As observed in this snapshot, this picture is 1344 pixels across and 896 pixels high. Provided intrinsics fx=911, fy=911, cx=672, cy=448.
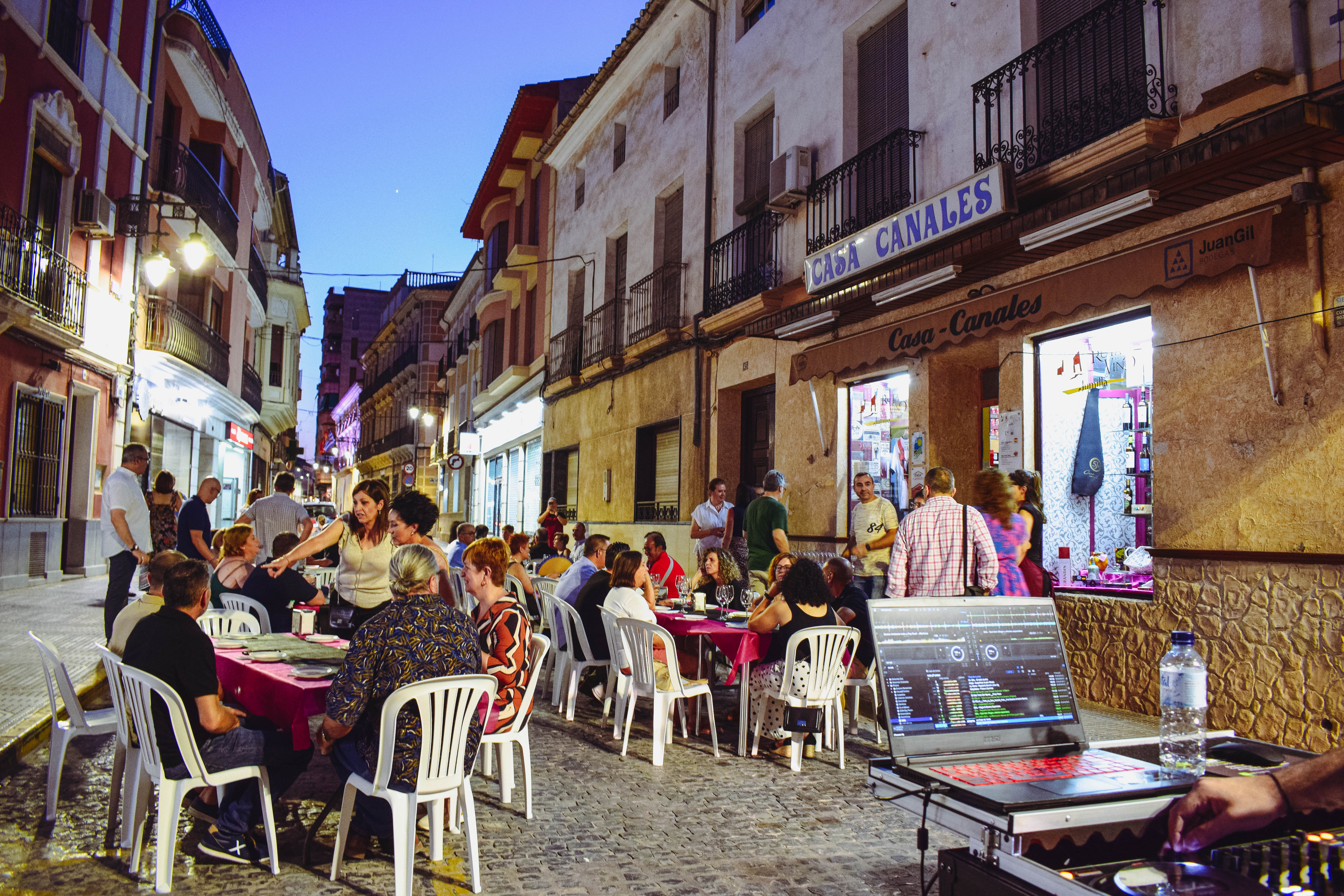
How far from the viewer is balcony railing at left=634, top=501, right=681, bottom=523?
1461 centimetres

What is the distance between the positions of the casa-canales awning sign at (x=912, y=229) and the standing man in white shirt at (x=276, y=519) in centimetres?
598

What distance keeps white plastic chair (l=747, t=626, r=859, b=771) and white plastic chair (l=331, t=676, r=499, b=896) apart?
96.2 inches

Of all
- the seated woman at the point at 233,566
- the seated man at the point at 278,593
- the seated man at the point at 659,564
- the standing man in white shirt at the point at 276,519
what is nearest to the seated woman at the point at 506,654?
the seated man at the point at 278,593

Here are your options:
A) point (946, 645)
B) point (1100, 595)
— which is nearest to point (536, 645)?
point (946, 645)

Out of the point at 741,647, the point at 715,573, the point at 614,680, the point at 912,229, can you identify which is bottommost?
the point at 614,680

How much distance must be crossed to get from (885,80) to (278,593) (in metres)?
8.35

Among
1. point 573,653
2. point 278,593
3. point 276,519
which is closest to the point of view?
point 278,593

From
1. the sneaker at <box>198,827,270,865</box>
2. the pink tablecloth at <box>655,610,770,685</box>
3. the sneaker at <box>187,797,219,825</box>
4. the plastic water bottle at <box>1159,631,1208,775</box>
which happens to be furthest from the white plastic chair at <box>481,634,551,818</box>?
the plastic water bottle at <box>1159,631,1208,775</box>

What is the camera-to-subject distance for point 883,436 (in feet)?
34.0

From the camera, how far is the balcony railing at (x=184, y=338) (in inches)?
675

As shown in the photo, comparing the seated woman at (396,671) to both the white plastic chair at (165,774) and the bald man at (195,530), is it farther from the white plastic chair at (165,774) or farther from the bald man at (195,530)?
the bald man at (195,530)

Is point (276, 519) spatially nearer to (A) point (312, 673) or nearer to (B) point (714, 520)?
(B) point (714, 520)

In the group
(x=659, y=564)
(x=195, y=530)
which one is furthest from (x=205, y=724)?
(x=195, y=530)

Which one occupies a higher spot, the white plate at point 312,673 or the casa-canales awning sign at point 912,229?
the casa-canales awning sign at point 912,229
